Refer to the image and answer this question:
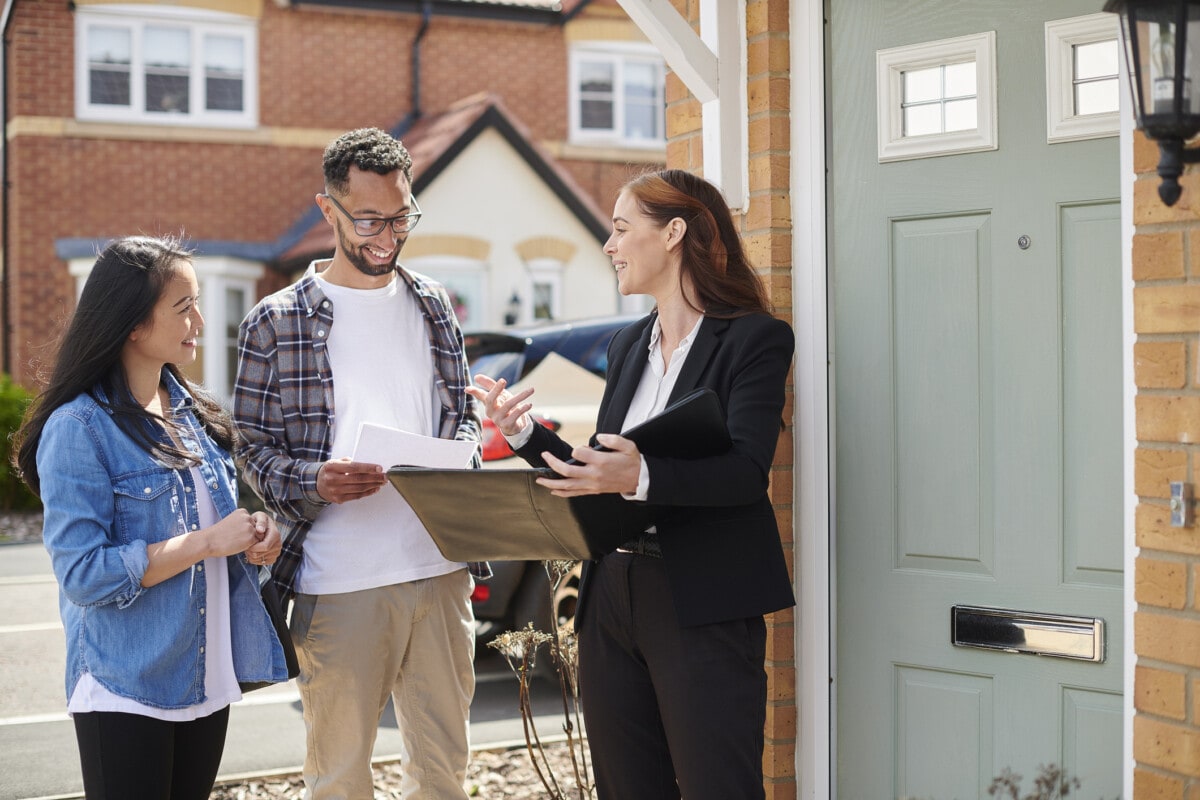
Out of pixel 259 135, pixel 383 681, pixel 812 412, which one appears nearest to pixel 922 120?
pixel 812 412

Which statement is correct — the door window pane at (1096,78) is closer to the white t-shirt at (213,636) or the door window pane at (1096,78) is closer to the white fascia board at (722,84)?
the white fascia board at (722,84)

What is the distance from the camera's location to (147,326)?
2.73 metres

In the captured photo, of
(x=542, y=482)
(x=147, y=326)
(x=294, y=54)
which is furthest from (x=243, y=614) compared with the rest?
(x=294, y=54)

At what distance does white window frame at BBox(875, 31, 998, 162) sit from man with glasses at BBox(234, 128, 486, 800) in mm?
1335

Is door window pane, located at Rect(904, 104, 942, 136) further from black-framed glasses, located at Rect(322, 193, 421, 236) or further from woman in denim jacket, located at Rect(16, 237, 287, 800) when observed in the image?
woman in denim jacket, located at Rect(16, 237, 287, 800)

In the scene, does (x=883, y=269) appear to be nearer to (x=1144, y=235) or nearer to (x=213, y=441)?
(x=1144, y=235)

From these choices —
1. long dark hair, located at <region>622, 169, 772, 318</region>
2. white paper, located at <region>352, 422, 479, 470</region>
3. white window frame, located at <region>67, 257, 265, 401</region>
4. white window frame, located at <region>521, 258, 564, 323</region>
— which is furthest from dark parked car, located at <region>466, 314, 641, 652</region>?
white window frame, located at <region>67, 257, 265, 401</region>

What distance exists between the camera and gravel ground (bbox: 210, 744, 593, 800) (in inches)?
186

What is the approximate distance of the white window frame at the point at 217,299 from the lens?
1611 centimetres

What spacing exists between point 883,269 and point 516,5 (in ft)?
50.0

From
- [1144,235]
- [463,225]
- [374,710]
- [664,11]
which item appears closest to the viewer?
[1144,235]

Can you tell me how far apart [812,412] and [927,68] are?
1.01 m

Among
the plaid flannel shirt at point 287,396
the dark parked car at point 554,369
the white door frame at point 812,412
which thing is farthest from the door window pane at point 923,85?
the dark parked car at point 554,369

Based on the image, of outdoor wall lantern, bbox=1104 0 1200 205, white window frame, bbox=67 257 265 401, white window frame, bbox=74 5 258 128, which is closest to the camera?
outdoor wall lantern, bbox=1104 0 1200 205
